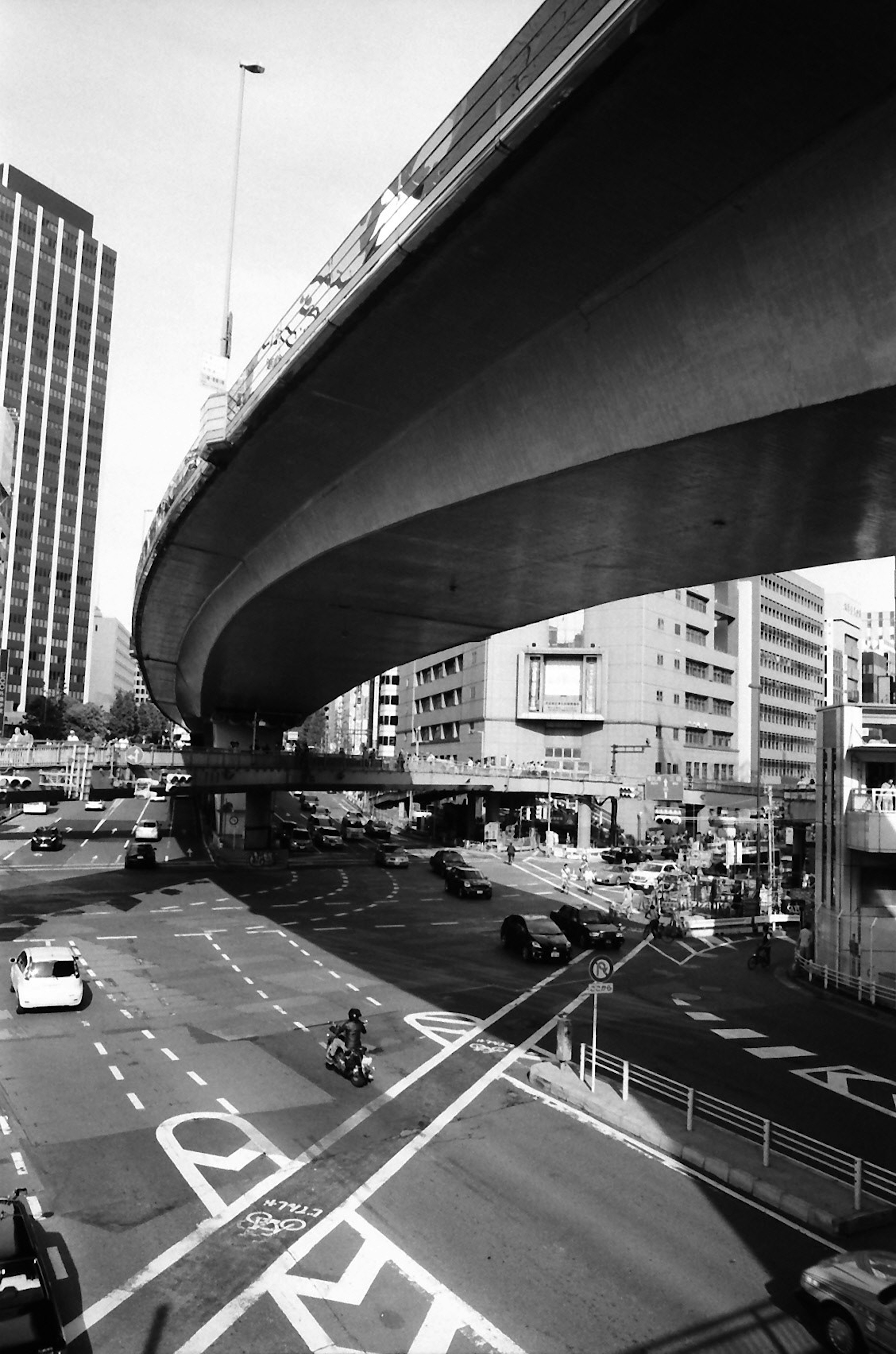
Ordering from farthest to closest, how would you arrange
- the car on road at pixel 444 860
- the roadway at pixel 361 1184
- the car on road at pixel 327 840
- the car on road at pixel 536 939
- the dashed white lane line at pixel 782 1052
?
1. the car on road at pixel 327 840
2. the car on road at pixel 444 860
3. the car on road at pixel 536 939
4. the dashed white lane line at pixel 782 1052
5. the roadway at pixel 361 1184

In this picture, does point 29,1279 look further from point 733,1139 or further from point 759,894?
point 759,894

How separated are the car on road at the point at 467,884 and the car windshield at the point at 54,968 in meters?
24.8

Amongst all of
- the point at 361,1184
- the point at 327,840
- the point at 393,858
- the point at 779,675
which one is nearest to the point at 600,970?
the point at 361,1184

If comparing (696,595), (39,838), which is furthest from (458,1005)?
(696,595)

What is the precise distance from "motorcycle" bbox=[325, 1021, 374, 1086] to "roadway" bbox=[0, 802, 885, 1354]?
0.98 ft

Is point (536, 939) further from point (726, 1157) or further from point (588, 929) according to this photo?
point (726, 1157)

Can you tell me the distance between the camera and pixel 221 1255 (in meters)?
10.1

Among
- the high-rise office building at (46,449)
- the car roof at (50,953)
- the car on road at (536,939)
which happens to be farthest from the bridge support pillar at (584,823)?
the high-rise office building at (46,449)

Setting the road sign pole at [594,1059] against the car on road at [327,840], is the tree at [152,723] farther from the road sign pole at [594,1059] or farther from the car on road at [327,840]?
the road sign pole at [594,1059]

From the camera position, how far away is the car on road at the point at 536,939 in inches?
1138

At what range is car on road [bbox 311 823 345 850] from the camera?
67438 mm

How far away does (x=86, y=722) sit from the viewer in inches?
5300

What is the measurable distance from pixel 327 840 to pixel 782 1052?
5116 centimetres

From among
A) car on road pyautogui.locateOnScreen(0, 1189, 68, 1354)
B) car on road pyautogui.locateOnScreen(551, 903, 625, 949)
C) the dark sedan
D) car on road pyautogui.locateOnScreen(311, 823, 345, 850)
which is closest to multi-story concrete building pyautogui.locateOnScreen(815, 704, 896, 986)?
car on road pyautogui.locateOnScreen(551, 903, 625, 949)
